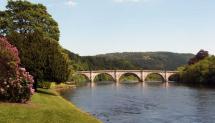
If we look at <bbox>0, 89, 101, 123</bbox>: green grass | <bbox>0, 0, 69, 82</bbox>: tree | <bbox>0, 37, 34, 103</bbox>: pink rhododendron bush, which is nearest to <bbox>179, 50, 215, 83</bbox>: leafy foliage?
<bbox>0, 0, 69, 82</bbox>: tree

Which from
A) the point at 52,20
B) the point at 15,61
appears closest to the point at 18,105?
the point at 15,61

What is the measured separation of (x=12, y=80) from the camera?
149 feet

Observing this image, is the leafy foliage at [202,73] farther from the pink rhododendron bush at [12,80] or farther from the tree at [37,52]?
the pink rhododendron bush at [12,80]

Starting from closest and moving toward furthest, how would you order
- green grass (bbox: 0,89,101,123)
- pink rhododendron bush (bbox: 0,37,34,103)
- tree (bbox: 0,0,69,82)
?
green grass (bbox: 0,89,101,123) → pink rhododendron bush (bbox: 0,37,34,103) → tree (bbox: 0,0,69,82)

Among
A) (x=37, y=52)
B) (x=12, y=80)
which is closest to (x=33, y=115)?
(x=12, y=80)

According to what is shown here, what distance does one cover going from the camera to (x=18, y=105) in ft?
140

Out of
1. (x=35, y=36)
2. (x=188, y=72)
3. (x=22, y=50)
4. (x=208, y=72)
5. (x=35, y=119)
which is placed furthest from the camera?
(x=188, y=72)

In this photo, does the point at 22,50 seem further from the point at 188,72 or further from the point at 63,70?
the point at 188,72

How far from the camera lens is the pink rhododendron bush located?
4500 cm

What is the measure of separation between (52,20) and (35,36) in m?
14.6

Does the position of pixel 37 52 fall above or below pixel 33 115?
above

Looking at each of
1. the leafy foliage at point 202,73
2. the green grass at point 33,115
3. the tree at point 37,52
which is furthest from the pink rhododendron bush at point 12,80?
the leafy foliage at point 202,73

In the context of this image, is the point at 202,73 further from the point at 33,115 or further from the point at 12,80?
the point at 33,115

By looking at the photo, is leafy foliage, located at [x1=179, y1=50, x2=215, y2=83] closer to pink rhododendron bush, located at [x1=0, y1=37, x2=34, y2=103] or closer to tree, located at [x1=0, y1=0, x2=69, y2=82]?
tree, located at [x1=0, y1=0, x2=69, y2=82]
